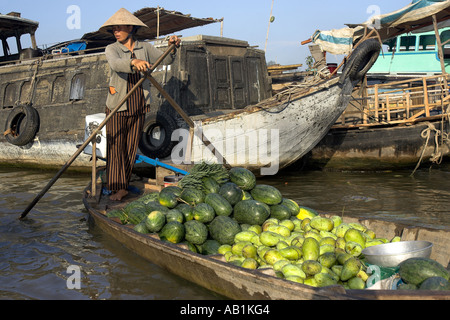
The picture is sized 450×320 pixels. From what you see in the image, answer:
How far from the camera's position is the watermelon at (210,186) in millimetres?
4875

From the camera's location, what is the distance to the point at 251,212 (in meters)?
4.50

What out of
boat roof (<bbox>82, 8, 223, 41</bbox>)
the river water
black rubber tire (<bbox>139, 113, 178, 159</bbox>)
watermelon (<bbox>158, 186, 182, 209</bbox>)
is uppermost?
boat roof (<bbox>82, 8, 223, 41</bbox>)

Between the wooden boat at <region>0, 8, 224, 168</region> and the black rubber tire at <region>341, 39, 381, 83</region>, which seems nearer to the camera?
the black rubber tire at <region>341, 39, 381, 83</region>

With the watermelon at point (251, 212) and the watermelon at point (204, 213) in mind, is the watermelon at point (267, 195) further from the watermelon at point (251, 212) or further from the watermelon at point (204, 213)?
the watermelon at point (204, 213)

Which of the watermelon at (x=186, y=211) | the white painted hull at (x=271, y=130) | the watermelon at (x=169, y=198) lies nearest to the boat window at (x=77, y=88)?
the white painted hull at (x=271, y=130)

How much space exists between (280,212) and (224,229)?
0.76 metres

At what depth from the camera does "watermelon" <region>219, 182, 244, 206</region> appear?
4727mm

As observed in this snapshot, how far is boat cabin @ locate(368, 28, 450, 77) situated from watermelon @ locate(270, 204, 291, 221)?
764 inches

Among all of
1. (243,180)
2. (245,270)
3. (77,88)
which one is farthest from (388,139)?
(77,88)

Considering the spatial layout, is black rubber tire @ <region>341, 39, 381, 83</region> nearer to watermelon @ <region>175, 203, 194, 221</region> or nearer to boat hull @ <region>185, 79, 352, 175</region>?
boat hull @ <region>185, 79, 352, 175</region>

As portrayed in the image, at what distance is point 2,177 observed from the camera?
1091 centimetres

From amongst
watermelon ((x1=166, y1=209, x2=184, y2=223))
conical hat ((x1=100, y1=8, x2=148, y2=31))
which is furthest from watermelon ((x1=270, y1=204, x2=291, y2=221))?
conical hat ((x1=100, y1=8, x2=148, y2=31))

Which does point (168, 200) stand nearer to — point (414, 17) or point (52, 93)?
point (52, 93)
